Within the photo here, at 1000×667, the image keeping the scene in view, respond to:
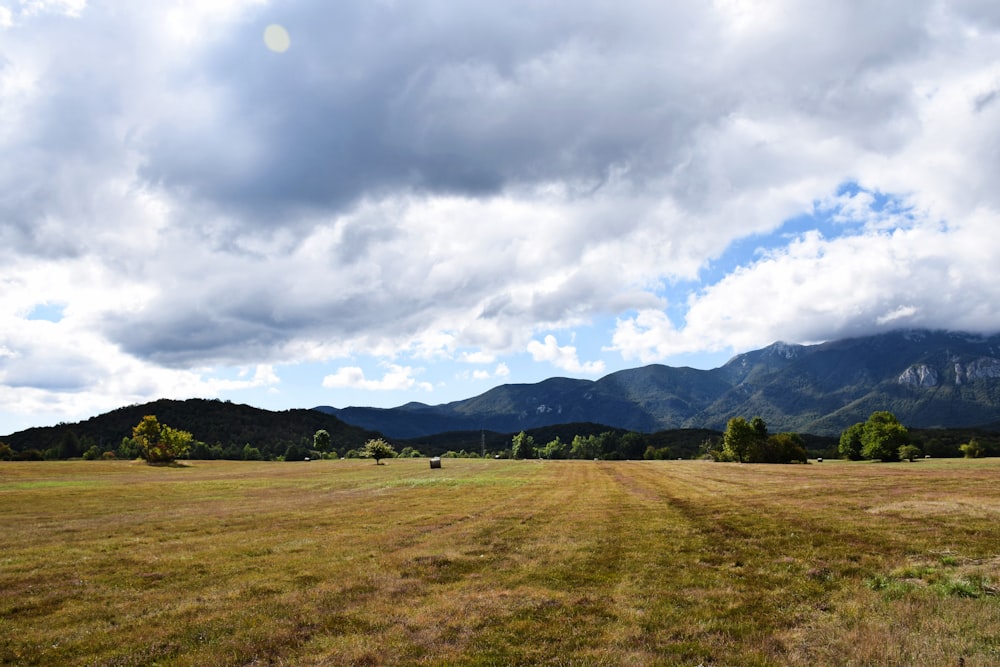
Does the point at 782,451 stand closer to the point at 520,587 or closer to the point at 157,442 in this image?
the point at 520,587

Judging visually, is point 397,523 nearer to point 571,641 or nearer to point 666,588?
point 666,588

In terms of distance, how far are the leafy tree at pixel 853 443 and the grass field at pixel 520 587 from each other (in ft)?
464

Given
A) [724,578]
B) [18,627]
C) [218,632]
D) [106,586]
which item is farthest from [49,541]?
[724,578]

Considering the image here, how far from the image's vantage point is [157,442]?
12712cm

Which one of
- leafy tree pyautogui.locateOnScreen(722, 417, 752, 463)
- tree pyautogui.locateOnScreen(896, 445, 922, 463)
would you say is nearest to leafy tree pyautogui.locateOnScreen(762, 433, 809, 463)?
leafy tree pyautogui.locateOnScreen(722, 417, 752, 463)

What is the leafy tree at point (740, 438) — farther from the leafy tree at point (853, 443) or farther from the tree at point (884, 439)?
the leafy tree at point (853, 443)

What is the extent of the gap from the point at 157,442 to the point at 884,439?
177104mm

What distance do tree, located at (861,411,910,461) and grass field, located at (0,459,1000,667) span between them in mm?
Answer: 117270

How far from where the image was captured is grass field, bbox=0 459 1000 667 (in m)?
12.1

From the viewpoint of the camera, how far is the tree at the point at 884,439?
429 ft

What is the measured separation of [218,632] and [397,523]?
18.3 meters

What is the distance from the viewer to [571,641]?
41.1ft

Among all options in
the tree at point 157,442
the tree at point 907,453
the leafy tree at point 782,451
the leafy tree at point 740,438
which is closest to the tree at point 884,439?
the tree at point 907,453

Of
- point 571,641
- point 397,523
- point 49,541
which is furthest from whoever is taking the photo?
point 397,523
